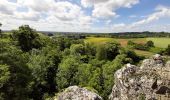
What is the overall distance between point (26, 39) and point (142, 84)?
263ft

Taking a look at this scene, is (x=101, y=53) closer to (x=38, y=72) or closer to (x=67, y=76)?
(x=38, y=72)

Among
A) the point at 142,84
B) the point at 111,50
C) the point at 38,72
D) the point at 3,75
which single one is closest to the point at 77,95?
the point at 142,84

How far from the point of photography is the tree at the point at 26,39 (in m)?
93.9

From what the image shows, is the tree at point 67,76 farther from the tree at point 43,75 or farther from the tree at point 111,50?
the tree at point 111,50

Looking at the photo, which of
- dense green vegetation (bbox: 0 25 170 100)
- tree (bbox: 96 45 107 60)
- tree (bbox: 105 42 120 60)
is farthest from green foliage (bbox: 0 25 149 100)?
tree (bbox: 105 42 120 60)

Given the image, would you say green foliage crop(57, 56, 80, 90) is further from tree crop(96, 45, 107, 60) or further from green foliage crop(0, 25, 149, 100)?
tree crop(96, 45, 107, 60)

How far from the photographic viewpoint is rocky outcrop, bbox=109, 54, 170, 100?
779 inches

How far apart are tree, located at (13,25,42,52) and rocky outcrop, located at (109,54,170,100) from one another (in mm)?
74826

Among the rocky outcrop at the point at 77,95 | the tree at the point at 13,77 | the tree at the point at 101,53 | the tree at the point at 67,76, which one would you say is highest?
the rocky outcrop at the point at 77,95

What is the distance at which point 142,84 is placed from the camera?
20594 mm

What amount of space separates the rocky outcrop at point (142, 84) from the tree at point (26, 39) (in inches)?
2946

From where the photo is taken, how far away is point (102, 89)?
5988 centimetres

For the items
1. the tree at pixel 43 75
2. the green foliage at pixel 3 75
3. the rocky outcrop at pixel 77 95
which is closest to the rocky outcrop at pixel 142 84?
the rocky outcrop at pixel 77 95

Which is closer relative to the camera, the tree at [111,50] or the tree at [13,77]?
the tree at [13,77]
